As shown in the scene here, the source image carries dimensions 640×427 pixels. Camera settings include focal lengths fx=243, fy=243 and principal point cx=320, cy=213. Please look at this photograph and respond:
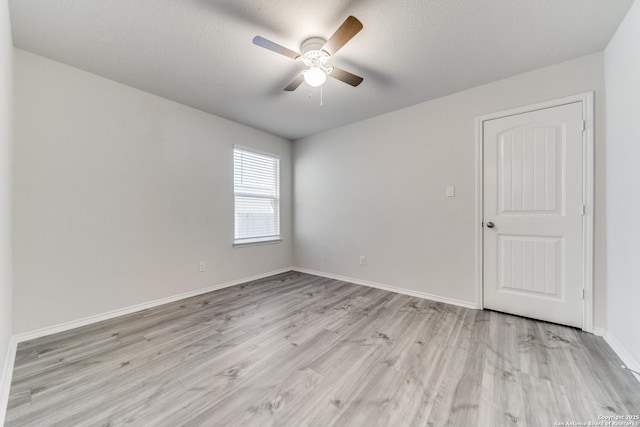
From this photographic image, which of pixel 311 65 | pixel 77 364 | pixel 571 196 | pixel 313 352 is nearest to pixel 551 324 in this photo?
pixel 571 196

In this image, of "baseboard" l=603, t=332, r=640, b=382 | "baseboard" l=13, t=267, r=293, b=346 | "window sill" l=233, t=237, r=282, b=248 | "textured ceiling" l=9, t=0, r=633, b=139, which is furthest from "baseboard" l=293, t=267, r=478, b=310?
"textured ceiling" l=9, t=0, r=633, b=139

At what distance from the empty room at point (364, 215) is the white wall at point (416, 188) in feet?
0.08

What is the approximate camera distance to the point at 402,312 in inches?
99.5

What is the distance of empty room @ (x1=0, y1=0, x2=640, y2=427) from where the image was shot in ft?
4.76

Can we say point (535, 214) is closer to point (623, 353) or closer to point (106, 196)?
point (623, 353)

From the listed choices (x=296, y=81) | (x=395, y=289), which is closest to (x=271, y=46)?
(x=296, y=81)

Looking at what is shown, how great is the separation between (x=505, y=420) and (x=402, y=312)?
4.31 ft

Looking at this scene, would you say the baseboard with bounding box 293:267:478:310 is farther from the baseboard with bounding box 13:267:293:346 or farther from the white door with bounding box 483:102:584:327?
the baseboard with bounding box 13:267:293:346

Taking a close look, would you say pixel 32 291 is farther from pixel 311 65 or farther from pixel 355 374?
pixel 311 65

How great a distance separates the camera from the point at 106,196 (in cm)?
239

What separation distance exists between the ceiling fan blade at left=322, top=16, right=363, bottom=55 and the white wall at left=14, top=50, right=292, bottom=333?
215cm

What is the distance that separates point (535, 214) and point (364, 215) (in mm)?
1840

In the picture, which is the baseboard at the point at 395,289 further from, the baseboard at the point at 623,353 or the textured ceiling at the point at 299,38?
the textured ceiling at the point at 299,38

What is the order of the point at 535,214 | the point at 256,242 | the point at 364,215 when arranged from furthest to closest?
the point at 256,242, the point at 364,215, the point at 535,214
